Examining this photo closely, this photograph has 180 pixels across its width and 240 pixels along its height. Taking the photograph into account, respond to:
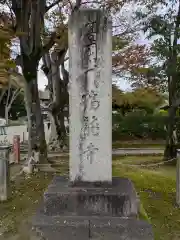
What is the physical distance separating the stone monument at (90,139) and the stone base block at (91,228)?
0.03m

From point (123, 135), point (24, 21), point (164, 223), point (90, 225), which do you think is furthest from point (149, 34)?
point (123, 135)

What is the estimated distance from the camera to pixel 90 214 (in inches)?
148

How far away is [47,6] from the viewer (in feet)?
32.4

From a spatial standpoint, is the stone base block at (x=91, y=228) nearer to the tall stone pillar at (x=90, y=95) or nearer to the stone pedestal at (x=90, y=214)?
the stone pedestal at (x=90, y=214)

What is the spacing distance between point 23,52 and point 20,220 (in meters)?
5.19

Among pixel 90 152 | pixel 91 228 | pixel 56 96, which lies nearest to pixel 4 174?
pixel 90 152

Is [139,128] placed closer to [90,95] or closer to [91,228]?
[90,95]

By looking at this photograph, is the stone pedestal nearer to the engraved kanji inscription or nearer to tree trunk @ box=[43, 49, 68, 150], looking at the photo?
the engraved kanji inscription

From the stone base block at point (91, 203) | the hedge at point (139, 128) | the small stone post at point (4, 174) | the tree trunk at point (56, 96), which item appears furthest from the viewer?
the hedge at point (139, 128)

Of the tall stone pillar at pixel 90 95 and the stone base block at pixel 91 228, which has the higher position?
the tall stone pillar at pixel 90 95

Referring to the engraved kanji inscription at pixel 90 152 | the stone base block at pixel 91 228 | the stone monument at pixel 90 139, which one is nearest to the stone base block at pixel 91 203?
the stone monument at pixel 90 139

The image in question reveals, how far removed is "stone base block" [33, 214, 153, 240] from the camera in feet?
11.6

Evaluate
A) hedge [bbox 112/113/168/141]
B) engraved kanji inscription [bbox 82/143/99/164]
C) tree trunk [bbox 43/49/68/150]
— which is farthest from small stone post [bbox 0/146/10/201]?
hedge [bbox 112/113/168/141]

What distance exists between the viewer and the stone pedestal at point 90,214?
3564 millimetres
